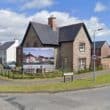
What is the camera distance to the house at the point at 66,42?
151 ft

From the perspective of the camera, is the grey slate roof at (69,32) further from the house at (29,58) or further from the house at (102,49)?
the house at (102,49)

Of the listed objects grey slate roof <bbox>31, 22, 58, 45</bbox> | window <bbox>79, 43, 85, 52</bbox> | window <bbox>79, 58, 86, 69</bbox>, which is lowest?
window <bbox>79, 58, 86, 69</bbox>

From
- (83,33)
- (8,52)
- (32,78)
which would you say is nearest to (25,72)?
(32,78)

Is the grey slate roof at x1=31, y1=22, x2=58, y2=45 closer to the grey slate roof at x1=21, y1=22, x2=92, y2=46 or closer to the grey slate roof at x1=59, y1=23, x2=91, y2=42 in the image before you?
the grey slate roof at x1=21, y1=22, x2=92, y2=46

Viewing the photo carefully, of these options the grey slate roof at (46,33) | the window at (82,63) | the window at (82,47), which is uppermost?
the grey slate roof at (46,33)

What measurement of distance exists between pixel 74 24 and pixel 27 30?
27.4 feet

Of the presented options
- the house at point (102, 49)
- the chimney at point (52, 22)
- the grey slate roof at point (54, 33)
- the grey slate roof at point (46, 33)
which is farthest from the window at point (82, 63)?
A: the house at point (102, 49)

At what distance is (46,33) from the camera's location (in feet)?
157

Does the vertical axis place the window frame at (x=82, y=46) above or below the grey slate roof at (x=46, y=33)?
below

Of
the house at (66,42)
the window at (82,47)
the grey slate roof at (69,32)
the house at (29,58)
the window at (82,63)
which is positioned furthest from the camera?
the window at (82,47)

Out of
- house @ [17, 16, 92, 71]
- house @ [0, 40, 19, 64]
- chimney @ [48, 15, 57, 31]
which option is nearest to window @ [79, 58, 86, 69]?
house @ [17, 16, 92, 71]

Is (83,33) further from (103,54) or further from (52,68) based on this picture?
(103,54)

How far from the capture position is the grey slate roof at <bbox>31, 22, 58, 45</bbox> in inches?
1833

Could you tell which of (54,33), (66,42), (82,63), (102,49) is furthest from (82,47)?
(102,49)
